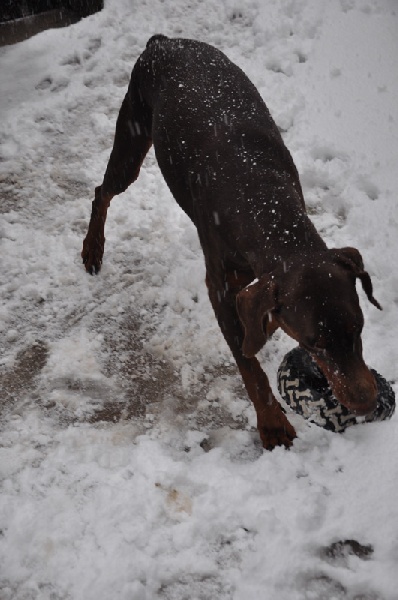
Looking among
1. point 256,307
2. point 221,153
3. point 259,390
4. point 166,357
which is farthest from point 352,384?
point 166,357

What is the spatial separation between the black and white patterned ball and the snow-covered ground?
0.24 m

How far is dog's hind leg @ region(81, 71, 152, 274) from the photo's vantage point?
3643 millimetres

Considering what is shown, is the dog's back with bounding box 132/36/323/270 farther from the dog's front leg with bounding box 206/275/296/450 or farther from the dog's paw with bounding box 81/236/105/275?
the dog's paw with bounding box 81/236/105/275

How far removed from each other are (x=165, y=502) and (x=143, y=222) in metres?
2.23

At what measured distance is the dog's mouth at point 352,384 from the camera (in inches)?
90.9

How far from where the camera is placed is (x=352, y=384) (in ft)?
7.57

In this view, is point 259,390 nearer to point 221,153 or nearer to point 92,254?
point 221,153

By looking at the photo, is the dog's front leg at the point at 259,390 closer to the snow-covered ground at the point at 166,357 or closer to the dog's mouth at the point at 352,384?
the snow-covered ground at the point at 166,357

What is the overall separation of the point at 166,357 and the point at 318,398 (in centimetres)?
118

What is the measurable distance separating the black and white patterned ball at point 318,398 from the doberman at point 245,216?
7.5 inches

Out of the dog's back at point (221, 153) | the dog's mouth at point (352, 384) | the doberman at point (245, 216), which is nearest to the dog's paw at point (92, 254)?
the doberman at point (245, 216)

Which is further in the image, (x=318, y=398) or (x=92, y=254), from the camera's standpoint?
(x=92, y=254)

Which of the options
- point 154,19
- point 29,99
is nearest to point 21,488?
point 29,99

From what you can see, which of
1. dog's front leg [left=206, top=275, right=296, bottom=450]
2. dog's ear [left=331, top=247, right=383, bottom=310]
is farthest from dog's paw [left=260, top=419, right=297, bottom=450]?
dog's ear [left=331, top=247, right=383, bottom=310]
